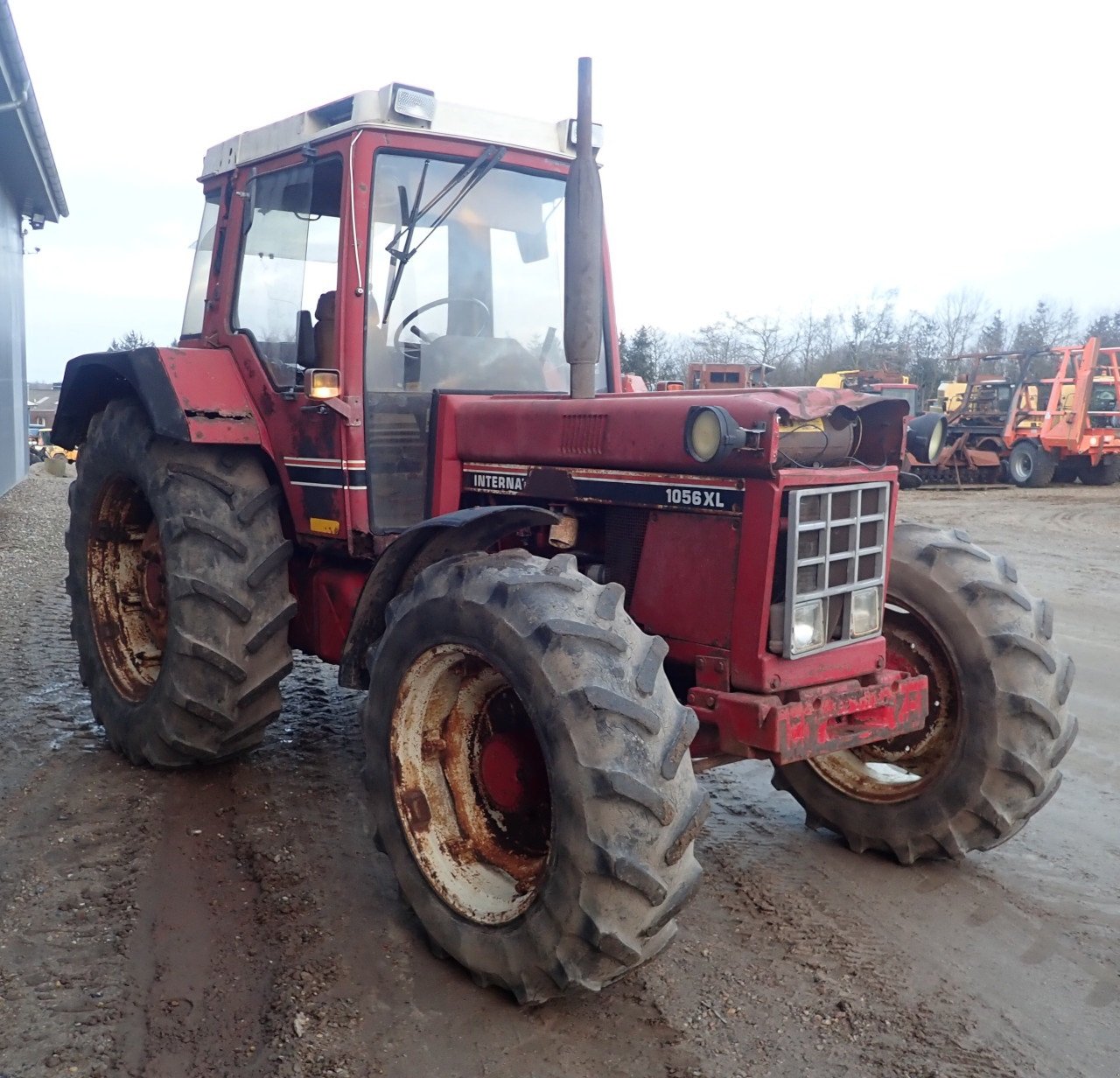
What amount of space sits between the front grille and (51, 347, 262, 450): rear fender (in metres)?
2.41

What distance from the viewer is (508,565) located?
3.10 metres

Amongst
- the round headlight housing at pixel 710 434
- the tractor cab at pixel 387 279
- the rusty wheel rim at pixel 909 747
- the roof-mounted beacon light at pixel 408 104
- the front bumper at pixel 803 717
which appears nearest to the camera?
the round headlight housing at pixel 710 434

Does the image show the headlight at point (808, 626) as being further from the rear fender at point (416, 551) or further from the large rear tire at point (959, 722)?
the rear fender at point (416, 551)

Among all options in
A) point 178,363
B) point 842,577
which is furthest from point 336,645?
point 842,577

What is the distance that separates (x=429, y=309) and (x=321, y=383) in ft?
1.90

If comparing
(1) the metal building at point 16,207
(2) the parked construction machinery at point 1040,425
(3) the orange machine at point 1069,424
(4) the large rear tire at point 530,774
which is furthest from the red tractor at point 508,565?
(3) the orange machine at point 1069,424

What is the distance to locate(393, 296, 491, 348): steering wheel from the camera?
4.23m

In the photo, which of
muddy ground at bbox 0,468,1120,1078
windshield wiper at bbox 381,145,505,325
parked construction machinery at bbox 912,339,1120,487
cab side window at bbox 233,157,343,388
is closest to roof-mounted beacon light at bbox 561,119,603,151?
windshield wiper at bbox 381,145,505,325

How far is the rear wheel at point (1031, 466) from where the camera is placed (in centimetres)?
2038

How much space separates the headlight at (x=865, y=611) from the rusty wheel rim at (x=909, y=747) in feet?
1.26

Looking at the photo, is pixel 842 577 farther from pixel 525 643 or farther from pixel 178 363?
pixel 178 363

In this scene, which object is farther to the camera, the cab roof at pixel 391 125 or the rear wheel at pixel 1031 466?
the rear wheel at pixel 1031 466

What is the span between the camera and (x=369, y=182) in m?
4.08

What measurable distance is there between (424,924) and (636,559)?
1.29m
